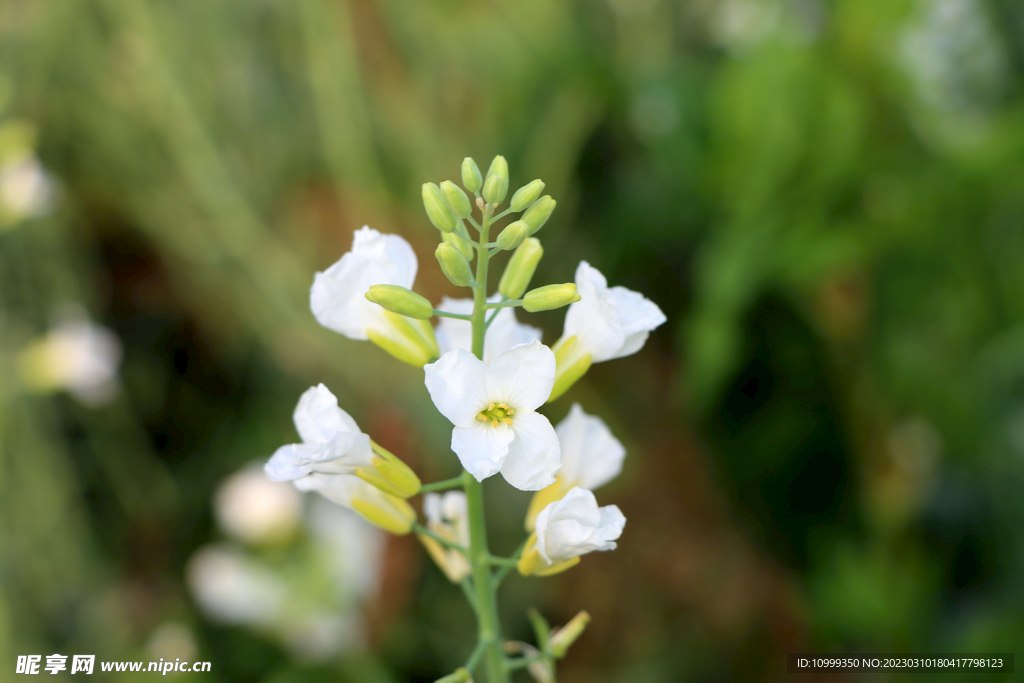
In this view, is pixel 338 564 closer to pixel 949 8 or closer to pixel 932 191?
pixel 932 191

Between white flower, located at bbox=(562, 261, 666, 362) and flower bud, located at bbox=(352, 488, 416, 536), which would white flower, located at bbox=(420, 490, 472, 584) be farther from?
white flower, located at bbox=(562, 261, 666, 362)

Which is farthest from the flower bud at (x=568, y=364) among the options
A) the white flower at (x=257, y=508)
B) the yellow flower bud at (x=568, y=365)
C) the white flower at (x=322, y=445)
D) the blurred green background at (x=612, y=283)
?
the white flower at (x=257, y=508)

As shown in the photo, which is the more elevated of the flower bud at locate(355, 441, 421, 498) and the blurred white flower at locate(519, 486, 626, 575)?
the flower bud at locate(355, 441, 421, 498)

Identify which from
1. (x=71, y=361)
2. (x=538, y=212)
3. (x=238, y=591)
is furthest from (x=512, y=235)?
(x=71, y=361)

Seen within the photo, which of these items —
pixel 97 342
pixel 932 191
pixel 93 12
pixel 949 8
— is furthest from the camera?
pixel 93 12

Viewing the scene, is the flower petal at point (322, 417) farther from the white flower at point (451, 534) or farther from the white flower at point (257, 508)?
the white flower at point (257, 508)

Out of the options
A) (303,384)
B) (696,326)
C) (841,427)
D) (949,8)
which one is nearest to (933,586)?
(841,427)

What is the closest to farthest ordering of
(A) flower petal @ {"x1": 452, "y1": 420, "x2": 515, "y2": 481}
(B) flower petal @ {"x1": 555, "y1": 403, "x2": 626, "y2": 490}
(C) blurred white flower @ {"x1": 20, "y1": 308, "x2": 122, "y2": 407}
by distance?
(A) flower petal @ {"x1": 452, "y1": 420, "x2": 515, "y2": 481}, (B) flower petal @ {"x1": 555, "y1": 403, "x2": 626, "y2": 490}, (C) blurred white flower @ {"x1": 20, "y1": 308, "x2": 122, "y2": 407}

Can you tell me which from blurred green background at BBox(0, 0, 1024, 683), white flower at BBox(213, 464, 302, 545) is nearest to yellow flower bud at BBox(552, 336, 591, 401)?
blurred green background at BBox(0, 0, 1024, 683)
